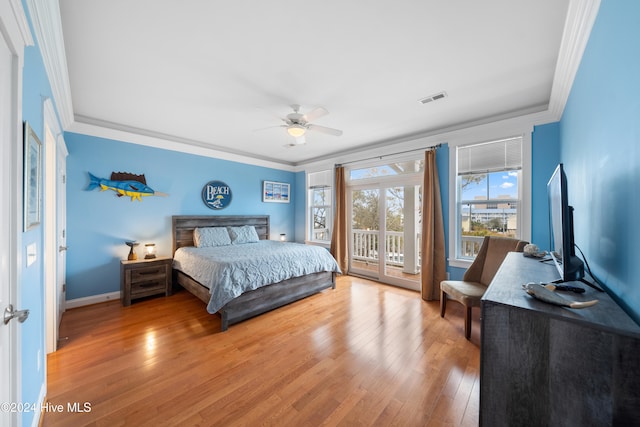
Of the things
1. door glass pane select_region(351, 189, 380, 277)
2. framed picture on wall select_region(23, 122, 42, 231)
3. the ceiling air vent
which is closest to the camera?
framed picture on wall select_region(23, 122, 42, 231)

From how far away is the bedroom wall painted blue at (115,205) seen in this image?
11.0 feet

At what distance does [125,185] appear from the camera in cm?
367

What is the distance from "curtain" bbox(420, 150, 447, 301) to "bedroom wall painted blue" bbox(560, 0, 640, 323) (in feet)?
6.07

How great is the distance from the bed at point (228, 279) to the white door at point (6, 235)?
1.58m

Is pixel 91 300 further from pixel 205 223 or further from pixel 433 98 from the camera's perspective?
pixel 433 98

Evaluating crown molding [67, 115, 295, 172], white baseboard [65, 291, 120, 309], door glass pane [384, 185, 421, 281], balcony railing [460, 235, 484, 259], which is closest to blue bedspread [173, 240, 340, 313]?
white baseboard [65, 291, 120, 309]

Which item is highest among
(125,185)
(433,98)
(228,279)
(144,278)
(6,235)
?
(433,98)

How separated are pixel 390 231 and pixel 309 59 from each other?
133 inches

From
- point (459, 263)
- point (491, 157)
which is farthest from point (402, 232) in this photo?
point (491, 157)

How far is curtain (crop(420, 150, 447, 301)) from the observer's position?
12.0ft

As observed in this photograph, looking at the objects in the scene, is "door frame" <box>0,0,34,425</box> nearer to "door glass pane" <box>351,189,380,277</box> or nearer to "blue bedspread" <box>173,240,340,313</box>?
"blue bedspread" <box>173,240,340,313</box>

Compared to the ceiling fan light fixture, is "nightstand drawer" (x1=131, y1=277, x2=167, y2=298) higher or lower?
lower

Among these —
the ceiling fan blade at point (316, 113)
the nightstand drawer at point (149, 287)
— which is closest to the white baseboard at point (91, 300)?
the nightstand drawer at point (149, 287)

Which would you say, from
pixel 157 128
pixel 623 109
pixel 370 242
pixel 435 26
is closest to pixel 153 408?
pixel 623 109
